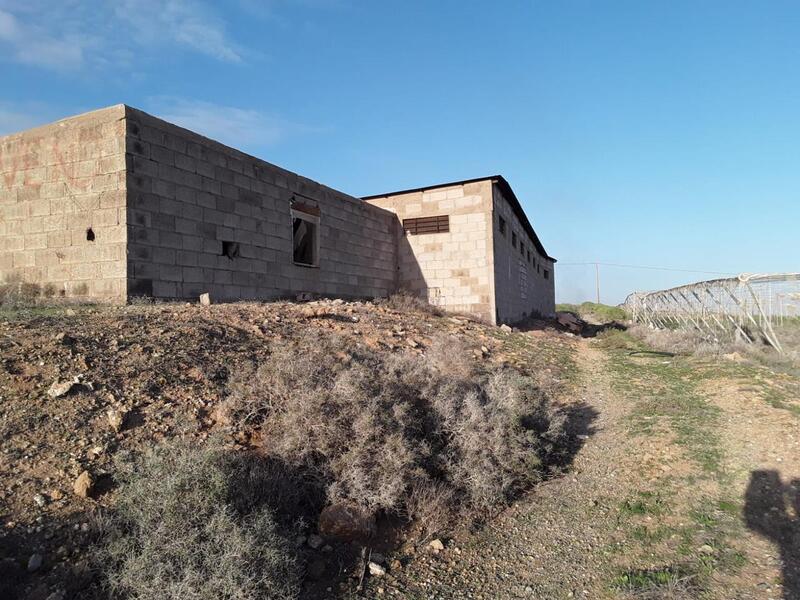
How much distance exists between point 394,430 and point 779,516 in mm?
3189

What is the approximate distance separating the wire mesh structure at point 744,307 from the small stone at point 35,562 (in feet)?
41.5

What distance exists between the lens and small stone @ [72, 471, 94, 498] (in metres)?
3.33

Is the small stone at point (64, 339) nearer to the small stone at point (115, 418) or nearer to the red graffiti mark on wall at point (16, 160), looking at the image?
the small stone at point (115, 418)

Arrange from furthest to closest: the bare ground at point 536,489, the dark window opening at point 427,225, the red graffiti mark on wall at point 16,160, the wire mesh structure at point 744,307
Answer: the dark window opening at point 427,225 → the wire mesh structure at point 744,307 → the red graffiti mark on wall at point 16,160 → the bare ground at point 536,489

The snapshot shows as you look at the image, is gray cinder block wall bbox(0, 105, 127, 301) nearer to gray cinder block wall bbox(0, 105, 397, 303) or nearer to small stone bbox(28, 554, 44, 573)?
gray cinder block wall bbox(0, 105, 397, 303)

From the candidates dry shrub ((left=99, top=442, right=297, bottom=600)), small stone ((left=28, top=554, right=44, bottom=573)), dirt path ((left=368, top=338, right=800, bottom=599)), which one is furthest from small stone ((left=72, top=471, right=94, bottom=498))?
dirt path ((left=368, top=338, right=800, bottom=599))

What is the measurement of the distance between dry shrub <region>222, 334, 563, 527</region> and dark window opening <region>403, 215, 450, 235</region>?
9.05m

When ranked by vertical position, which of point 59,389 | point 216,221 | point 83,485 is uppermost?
point 216,221

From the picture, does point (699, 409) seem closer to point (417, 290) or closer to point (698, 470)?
point (698, 470)

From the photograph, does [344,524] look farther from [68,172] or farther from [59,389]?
[68,172]

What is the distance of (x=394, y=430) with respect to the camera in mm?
4473

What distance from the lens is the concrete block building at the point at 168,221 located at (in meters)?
8.12

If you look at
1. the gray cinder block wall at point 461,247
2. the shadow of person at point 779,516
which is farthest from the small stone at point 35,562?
the gray cinder block wall at point 461,247

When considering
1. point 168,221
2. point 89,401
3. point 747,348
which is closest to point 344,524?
point 89,401
